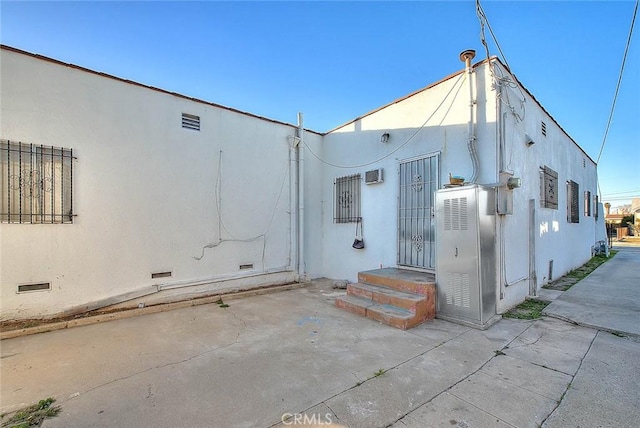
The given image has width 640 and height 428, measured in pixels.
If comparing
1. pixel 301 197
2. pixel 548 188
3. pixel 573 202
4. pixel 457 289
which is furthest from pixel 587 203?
pixel 301 197

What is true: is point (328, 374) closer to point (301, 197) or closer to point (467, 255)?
point (467, 255)

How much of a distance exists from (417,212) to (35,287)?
6531mm

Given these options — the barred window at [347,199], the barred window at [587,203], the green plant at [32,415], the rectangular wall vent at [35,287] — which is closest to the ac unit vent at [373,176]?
the barred window at [347,199]

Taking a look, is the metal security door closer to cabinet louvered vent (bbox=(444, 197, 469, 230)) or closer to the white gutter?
cabinet louvered vent (bbox=(444, 197, 469, 230))

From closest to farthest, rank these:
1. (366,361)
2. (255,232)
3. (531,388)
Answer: (531,388) → (366,361) → (255,232)

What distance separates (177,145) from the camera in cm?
526

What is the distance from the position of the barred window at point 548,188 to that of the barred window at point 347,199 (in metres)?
3.98

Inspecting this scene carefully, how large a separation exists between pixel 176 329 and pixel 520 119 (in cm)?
677

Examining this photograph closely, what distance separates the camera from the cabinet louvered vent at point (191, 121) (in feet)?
17.6

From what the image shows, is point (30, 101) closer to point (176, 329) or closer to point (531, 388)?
point (176, 329)

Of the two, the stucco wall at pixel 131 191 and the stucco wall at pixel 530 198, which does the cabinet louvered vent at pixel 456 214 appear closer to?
the stucco wall at pixel 530 198

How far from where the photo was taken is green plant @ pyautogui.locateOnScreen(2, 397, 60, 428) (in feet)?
6.26

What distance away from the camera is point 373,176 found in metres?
6.09

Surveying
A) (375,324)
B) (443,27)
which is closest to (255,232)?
(375,324)
